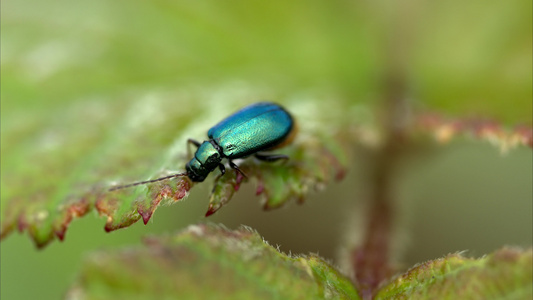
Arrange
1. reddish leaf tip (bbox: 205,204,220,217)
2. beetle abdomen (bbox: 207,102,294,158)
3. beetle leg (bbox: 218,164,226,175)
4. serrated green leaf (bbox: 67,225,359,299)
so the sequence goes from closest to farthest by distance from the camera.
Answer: serrated green leaf (bbox: 67,225,359,299) → reddish leaf tip (bbox: 205,204,220,217) → beetle leg (bbox: 218,164,226,175) → beetle abdomen (bbox: 207,102,294,158)

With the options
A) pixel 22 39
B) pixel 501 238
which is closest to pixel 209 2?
pixel 22 39

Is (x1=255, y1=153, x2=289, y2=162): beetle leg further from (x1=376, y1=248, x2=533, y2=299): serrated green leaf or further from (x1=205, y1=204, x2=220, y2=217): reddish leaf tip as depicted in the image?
(x1=376, y1=248, x2=533, y2=299): serrated green leaf

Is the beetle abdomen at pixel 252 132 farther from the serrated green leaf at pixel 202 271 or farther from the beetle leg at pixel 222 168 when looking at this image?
the serrated green leaf at pixel 202 271

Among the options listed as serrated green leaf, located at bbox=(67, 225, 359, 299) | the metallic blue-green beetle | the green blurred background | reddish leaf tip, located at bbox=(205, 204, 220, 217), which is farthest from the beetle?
serrated green leaf, located at bbox=(67, 225, 359, 299)

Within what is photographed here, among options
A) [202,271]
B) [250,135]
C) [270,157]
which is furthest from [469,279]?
[250,135]

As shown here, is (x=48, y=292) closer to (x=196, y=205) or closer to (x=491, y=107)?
(x=196, y=205)

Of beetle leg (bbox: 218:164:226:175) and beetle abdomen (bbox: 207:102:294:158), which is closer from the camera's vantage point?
beetle leg (bbox: 218:164:226:175)

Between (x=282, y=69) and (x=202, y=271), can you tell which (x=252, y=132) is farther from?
(x=282, y=69)
